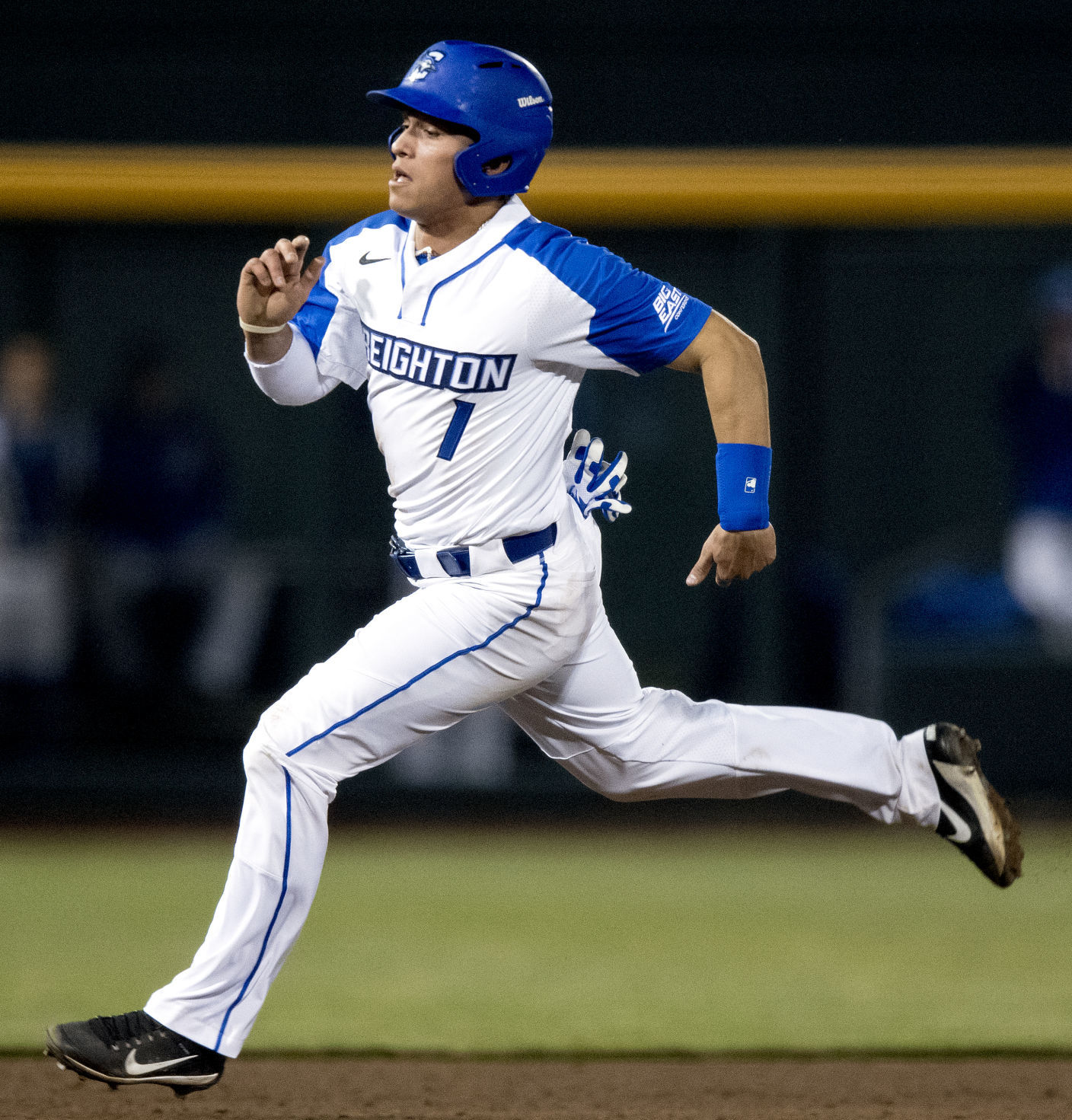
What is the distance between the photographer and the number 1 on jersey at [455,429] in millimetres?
2861

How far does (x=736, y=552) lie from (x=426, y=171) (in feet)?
2.80

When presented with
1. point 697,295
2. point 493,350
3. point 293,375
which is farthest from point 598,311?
point 697,295

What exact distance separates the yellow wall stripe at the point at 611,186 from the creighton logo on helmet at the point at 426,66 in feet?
11.8

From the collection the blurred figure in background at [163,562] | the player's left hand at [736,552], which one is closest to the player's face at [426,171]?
the player's left hand at [736,552]

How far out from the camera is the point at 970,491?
723 centimetres

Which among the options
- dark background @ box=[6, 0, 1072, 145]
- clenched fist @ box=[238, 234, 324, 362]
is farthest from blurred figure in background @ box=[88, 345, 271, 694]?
clenched fist @ box=[238, 234, 324, 362]

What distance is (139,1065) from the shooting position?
260 cm

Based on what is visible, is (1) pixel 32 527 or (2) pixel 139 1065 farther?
(1) pixel 32 527

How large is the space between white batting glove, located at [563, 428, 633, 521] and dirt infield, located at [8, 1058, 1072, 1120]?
44.3 inches

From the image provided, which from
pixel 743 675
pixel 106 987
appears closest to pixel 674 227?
pixel 743 675

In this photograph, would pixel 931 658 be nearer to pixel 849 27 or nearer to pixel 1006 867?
pixel 849 27

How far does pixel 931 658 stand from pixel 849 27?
3.14 m

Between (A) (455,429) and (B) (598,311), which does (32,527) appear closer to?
(A) (455,429)

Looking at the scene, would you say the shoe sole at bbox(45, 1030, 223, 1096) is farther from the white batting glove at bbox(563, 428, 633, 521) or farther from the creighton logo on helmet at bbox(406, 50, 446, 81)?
the creighton logo on helmet at bbox(406, 50, 446, 81)
